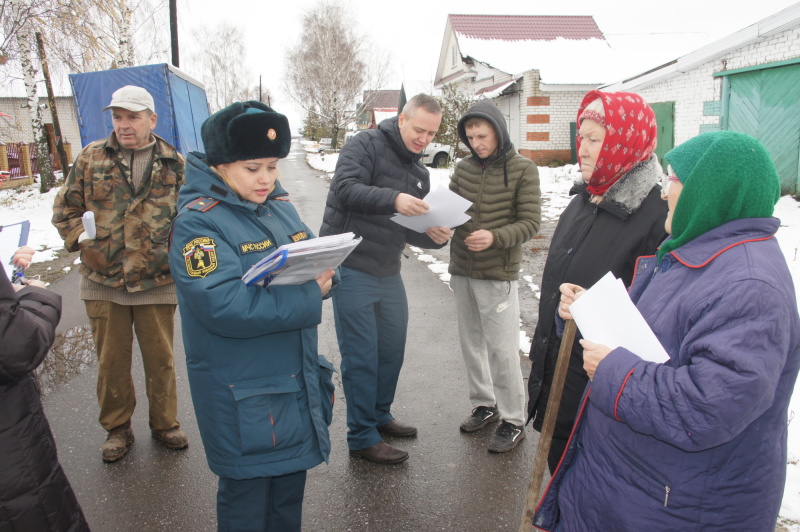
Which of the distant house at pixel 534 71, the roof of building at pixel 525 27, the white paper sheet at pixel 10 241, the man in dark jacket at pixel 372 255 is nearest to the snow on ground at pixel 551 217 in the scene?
the man in dark jacket at pixel 372 255

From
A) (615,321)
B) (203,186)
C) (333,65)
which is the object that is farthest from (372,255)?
(333,65)

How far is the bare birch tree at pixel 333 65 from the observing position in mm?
40750

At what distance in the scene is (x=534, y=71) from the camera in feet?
64.3

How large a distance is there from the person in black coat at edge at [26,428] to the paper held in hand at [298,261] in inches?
25.1

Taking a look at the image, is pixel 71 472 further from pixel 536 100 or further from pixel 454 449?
pixel 536 100

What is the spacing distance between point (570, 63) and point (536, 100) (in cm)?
266

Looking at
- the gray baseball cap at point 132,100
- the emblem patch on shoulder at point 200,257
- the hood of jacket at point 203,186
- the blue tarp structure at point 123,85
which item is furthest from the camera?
the blue tarp structure at point 123,85

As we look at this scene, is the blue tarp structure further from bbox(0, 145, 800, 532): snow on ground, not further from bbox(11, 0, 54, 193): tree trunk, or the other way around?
bbox(11, 0, 54, 193): tree trunk

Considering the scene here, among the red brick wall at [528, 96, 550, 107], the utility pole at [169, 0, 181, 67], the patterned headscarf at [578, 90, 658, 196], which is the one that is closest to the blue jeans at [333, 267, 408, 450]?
the patterned headscarf at [578, 90, 658, 196]

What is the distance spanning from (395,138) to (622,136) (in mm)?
1378

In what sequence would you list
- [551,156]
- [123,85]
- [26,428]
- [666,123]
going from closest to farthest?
1. [26,428]
2. [123,85]
3. [666,123]
4. [551,156]

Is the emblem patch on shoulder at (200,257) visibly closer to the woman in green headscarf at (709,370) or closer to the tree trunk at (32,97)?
the woman in green headscarf at (709,370)

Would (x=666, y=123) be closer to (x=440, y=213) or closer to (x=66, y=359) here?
(x=440, y=213)

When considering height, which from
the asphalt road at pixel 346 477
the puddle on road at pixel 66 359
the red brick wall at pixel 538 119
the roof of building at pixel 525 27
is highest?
the roof of building at pixel 525 27
